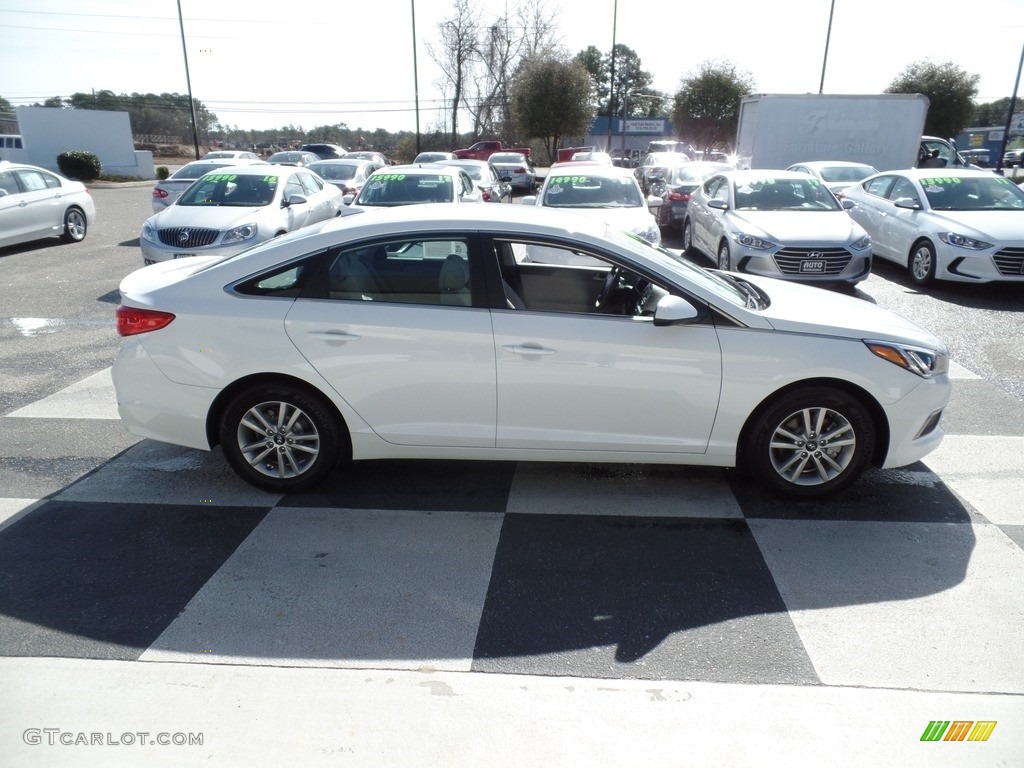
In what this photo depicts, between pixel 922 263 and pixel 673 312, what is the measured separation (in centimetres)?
820

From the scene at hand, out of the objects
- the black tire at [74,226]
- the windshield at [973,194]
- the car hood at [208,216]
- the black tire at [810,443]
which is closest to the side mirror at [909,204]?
the windshield at [973,194]

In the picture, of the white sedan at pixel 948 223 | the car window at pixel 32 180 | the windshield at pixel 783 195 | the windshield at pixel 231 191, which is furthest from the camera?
the car window at pixel 32 180

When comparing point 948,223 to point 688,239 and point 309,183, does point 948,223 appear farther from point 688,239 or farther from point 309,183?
point 309,183

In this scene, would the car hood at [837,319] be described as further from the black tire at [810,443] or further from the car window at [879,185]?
the car window at [879,185]

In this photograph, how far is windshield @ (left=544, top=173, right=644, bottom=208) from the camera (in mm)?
11406

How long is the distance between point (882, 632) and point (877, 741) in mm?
686

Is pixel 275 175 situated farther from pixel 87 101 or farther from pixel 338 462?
pixel 87 101

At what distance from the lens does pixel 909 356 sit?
4.16 meters

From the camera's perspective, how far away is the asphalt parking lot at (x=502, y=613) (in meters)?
2.71

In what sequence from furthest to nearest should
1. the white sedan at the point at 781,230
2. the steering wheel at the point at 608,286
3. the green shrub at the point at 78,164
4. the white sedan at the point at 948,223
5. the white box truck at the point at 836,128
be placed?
the green shrub at the point at 78,164 < the white box truck at the point at 836,128 < the white sedan at the point at 781,230 < the white sedan at the point at 948,223 < the steering wheel at the point at 608,286

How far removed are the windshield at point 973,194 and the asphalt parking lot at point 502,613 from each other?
6887 mm

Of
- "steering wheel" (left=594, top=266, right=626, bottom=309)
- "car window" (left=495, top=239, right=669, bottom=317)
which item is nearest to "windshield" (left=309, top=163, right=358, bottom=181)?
"car window" (left=495, top=239, right=669, bottom=317)

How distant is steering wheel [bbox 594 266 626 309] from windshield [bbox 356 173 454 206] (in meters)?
7.46

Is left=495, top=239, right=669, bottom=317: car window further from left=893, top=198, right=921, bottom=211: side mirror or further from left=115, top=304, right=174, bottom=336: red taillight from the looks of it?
left=893, top=198, right=921, bottom=211: side mirror
